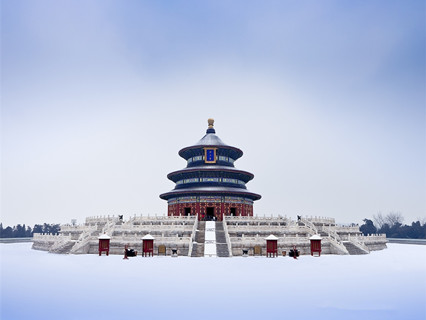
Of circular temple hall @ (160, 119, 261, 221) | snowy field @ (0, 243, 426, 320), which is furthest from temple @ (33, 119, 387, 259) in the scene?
snowy field @ (0, 243, 426, 320)

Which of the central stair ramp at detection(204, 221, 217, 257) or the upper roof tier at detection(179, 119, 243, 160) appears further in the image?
the upper roof tier at detection(179, 119, 243, 160)

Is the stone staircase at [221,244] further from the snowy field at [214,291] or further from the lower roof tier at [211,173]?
the lower roof tier at [211,173]

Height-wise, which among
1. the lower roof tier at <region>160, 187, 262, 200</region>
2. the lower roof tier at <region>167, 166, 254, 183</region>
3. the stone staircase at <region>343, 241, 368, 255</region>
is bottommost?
the stone staircase at <region>343, 241, 368, 255</region>

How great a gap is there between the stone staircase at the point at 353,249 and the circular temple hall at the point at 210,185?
20.2 m

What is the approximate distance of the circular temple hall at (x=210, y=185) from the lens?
5469 centimetres

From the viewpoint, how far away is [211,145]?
196 ft

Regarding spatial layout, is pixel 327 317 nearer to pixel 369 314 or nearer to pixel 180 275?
pixel 369 314

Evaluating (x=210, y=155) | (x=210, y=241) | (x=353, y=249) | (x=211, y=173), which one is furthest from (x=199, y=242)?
(x=210, y=155)

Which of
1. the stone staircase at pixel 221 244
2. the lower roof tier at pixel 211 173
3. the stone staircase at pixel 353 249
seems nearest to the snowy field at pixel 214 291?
the stone staircase at pixel 221 244

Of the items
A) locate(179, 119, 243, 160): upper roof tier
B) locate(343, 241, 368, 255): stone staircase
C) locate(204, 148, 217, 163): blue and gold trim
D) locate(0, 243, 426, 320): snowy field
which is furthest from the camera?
locate(179, 119, 243, 160): upper roof tier

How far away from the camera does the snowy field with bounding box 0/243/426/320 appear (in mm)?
13750

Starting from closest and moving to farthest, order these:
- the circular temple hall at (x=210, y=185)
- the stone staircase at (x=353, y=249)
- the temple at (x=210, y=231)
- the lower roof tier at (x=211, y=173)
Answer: the temple at (x=210, y=231)
the stone staircase at (x=353, y=249)
the circular temple hall at (x=210, y=185)
the lower roof tier at (x=211, y=173)

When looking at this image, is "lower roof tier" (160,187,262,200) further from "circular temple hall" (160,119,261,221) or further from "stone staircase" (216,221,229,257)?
"stone staircase" (216,221,229,257)

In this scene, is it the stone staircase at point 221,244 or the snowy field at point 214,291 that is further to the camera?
the stone staircase at point 221,244
